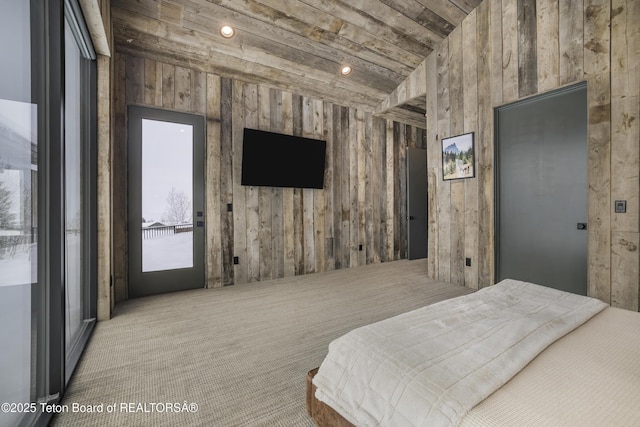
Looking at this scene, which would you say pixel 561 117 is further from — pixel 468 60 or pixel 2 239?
pixel 2 239

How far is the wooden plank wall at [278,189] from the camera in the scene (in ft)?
11.0

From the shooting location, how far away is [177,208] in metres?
3.56

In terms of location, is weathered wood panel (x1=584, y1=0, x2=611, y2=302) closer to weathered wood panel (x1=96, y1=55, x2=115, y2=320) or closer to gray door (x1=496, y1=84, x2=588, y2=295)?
gray door (x1=496, y1=84, x2=588, y2=295)

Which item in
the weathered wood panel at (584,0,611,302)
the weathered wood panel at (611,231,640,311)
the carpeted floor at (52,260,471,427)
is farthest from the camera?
the weathered wood panel at (584,0,611,302)

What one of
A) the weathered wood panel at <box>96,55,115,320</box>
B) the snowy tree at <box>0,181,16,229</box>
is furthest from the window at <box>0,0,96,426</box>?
the weathered wood panel at <box>96,55,115,320</box>

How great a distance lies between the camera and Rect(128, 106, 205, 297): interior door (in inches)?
131

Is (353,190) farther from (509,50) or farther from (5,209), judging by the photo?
(5,209)

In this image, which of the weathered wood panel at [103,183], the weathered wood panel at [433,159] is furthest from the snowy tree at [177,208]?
the weathered wood panel at [433,159]

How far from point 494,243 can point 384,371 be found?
3133 millimetres

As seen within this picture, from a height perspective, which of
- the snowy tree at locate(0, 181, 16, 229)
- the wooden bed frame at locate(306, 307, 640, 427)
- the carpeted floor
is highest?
the snowy tree at locate(0, 181, 16, 229)

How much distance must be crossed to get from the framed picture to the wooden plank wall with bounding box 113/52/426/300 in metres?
1.47

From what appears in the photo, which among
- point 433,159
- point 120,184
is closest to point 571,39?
point 433,159

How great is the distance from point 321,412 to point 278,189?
3339 millimetres

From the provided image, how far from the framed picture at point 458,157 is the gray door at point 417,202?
167 cm
